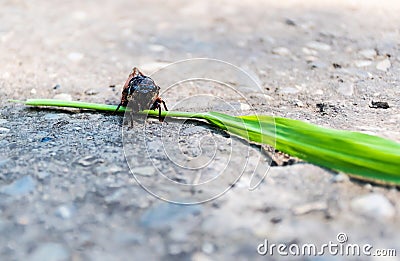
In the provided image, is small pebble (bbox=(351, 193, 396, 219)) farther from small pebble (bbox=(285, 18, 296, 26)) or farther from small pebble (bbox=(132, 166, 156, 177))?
small pebble (bbox=(285, 18, 296, 26))

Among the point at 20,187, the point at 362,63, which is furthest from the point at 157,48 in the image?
the point at 20,187

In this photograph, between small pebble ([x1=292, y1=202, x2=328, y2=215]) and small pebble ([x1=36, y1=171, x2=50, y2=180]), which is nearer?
small pebble ([x1=292, y1=202, x2=328, y2=215])

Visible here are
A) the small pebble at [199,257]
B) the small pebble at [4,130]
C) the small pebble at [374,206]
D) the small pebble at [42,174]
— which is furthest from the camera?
the small pebble at [4,130]

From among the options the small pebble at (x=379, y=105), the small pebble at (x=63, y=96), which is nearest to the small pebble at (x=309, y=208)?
the small pebble at (x=379, y=105)

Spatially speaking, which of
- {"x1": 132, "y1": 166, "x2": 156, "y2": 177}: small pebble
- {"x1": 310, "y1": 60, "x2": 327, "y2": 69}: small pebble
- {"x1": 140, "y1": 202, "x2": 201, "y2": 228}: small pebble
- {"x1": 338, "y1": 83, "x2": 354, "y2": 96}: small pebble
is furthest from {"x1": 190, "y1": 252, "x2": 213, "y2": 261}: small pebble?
{"x1": 310, "y1": 60, "x2": 327, "y2": 69}: small pebble

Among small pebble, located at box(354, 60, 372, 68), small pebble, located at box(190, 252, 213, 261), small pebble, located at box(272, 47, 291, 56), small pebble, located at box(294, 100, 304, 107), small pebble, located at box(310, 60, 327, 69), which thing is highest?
small pebble, located at box(272, 47, 291, 56)

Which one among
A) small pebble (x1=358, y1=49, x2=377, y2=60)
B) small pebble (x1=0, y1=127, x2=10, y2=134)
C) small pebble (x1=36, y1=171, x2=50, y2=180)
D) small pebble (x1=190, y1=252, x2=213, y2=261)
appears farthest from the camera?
small pebble (x1=358, y1=49, x2=377, y2=60)

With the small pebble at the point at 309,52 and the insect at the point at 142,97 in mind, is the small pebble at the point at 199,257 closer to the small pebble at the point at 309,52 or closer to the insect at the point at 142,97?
the insect at the point at 142,97

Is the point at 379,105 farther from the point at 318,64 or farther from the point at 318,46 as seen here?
the point at 318,46

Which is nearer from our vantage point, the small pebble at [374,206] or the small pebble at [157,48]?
the small pebble at [374,206]
